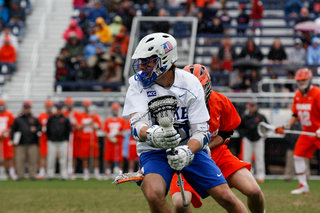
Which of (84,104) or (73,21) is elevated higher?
(73,21)

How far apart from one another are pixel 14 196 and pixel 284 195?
5.09 m

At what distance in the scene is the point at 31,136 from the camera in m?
13.5

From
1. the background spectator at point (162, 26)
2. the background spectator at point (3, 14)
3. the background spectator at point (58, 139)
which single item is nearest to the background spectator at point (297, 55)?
the background spectator at point (162, 26)

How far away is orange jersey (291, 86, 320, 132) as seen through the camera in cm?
989

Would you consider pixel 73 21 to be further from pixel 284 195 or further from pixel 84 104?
pixel 284 195

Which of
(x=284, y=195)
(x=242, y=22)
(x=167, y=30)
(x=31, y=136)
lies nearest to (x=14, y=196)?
(x=31, y=136)

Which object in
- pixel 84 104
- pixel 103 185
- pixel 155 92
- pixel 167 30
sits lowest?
pixel 103 185

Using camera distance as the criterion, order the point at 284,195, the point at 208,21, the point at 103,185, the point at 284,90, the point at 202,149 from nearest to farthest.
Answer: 1. the point at 202,149
2. the point at 284,195
3. the point at 103,185
4. the point at 284,90
5. the point at 208,21

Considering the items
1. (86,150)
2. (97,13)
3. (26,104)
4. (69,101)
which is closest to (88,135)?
(86,150)

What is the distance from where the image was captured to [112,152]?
13.8m

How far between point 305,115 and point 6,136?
804cm

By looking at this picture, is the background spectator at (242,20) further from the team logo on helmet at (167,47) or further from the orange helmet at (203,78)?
the team logo on helmet at (167,47)

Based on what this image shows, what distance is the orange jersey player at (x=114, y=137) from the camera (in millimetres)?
13680

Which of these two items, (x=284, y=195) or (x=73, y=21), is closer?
(x=284, y=195)
